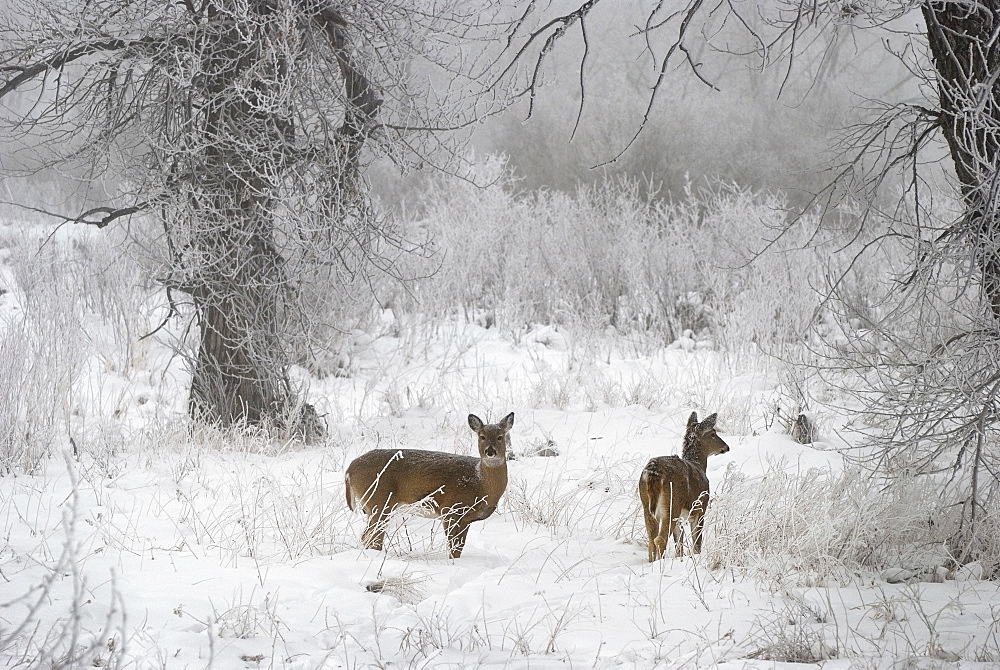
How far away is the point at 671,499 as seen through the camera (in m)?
3.53

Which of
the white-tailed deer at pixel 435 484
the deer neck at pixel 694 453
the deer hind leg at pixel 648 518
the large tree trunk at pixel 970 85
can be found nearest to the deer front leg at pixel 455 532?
the white-tailed deer at pixel 435 484

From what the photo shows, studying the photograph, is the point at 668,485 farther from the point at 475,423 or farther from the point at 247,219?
the point at 247,219

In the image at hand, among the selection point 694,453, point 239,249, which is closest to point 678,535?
point 694,453

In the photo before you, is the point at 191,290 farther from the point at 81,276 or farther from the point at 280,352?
the point at 81,276

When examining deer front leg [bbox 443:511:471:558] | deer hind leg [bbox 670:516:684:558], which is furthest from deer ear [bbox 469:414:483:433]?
deer hind leg [bbox 670:516:684:558]

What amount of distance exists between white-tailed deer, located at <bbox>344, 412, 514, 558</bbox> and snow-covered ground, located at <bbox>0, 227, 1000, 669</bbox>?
0.12 metres

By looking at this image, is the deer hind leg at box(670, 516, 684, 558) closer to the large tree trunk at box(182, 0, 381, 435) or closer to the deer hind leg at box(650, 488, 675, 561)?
the deer hind leg at box(650, 488, 675, 561)

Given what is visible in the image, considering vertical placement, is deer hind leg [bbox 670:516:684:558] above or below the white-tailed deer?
below

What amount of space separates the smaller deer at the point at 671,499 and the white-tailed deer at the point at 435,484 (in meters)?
0.57

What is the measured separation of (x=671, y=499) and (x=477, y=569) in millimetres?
791

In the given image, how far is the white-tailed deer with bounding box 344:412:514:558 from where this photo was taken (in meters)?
3.46

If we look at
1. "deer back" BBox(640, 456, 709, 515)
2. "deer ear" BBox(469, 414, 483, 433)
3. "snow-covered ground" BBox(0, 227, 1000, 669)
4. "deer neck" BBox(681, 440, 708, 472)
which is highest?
"deer ear" BBox(469, 414, 483, 433)

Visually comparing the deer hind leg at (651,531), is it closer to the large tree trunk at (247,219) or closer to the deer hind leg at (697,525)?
the deer hind leg at (697,525)

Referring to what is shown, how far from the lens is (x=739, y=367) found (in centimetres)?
761
